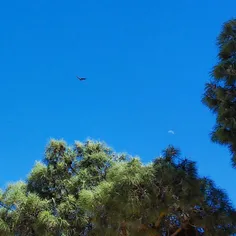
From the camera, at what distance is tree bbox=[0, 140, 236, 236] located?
10.5 metres

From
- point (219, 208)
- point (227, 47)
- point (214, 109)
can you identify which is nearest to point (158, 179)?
point (219, 208)

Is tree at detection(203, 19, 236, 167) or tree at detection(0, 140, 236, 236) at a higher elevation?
tree at detection(203, 19, 236, 167)

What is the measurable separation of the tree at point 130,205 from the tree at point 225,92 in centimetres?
241

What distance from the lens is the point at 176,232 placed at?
11.2 meters

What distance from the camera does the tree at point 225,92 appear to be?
8609 millimetres

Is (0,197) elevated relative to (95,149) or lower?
lower

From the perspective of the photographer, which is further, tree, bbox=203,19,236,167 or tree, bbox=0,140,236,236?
tree, bbox=0,140,236,236

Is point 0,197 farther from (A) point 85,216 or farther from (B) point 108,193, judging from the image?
(B) point 108,193

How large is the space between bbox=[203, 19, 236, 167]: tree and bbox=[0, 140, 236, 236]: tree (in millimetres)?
2410

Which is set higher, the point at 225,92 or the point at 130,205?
the point at 225,92

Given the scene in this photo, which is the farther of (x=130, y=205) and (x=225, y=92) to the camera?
(x=130, y=205)

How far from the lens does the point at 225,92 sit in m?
9.05

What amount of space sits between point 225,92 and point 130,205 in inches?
144

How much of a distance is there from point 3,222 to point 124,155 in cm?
495
